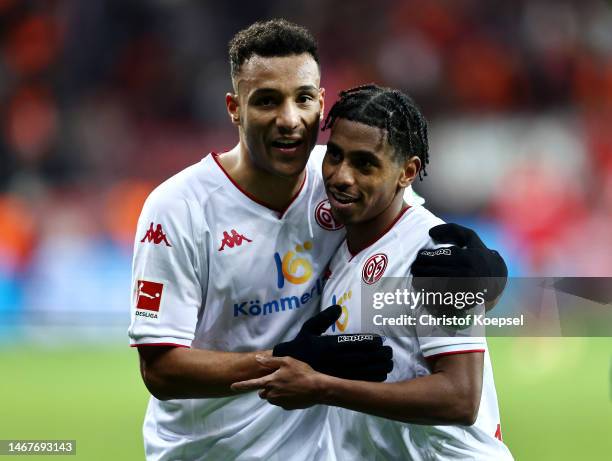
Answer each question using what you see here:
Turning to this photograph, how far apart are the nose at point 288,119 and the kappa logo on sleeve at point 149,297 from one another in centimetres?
66

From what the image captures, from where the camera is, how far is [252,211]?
3236 mm

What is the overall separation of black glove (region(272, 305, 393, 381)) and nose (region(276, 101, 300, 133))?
71 cm

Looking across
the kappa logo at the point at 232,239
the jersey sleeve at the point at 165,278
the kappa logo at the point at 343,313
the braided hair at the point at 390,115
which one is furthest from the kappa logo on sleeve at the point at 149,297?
the braided hair at the point at 390,115

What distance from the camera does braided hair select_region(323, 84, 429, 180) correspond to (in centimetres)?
298

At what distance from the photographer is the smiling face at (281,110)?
3.10 metres

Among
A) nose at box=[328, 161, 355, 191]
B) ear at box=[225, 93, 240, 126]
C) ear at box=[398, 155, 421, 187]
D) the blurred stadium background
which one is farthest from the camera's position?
the blurred stadium background

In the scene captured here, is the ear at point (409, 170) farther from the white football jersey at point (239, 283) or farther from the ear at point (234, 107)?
the ear at point (234, 107)

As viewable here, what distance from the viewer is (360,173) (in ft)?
9.78

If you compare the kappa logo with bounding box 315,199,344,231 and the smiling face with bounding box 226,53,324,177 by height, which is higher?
the smiling face with bounding box 226,53,324,177

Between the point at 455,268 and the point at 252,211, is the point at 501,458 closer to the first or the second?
the point at 455,268

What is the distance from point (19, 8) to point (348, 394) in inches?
420

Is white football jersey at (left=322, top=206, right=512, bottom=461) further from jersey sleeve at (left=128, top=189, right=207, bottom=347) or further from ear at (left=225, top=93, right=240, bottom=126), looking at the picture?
ear at (left=225, top=93, right=240, bottom=126)

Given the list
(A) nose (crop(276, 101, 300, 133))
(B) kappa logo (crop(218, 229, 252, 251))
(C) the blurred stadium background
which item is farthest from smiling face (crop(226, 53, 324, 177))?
(C) the blurred stadium background

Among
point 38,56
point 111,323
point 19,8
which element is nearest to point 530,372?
point 111,323
